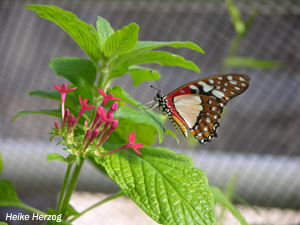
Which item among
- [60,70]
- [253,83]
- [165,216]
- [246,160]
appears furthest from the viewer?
[253,83]

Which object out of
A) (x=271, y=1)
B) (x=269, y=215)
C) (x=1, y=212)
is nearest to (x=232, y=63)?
(x=271, y=1)

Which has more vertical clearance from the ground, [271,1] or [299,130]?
[271,1]

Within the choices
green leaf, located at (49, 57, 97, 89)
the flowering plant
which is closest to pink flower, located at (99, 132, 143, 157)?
the flowering plant

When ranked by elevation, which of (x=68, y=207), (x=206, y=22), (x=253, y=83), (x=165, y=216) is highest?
(x=206, y=22)

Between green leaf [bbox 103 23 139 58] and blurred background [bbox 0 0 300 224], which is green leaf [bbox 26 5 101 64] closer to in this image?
green leaf [bbox 103 23 139 58]

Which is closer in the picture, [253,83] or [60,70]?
[60,70]

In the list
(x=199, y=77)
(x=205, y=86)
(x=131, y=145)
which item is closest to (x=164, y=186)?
(x=131, y=145)

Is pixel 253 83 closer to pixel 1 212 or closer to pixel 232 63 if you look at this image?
pixel 232 63
